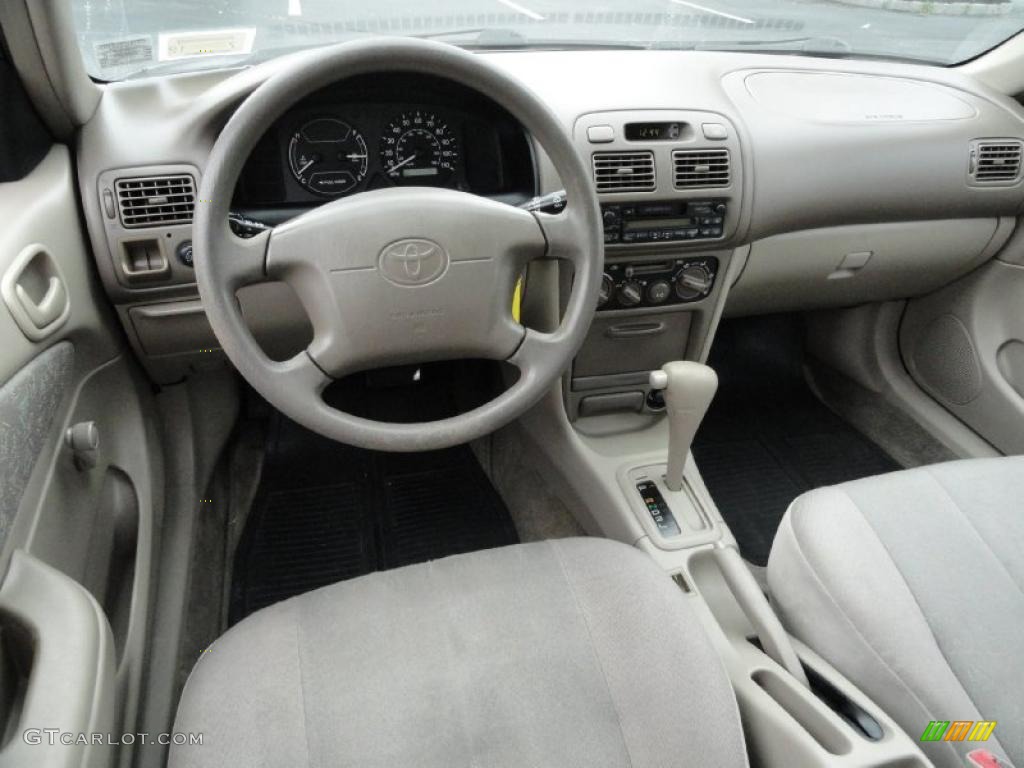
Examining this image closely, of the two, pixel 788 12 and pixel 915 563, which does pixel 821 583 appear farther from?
pixel 788 12

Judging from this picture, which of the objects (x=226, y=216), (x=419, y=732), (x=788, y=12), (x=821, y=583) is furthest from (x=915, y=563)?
(x=788, y=12)

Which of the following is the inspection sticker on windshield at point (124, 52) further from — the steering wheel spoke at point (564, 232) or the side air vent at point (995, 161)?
the side air vent at point (995, 161)

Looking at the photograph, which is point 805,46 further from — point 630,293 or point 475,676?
point 475,676

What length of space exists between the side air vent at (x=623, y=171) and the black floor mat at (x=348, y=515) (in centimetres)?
88

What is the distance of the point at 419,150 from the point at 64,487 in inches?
30.2

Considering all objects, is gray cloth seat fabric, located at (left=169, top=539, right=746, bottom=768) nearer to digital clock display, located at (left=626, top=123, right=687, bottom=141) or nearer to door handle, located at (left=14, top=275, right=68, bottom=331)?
door handle, located at (left=14, top=275, right=68, bottom=331)

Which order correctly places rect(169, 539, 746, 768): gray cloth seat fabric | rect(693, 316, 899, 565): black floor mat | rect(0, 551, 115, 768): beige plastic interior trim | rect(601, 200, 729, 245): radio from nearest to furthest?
1. rect(0, 551, 115, 768): beige plastic interior trim
2. rect(169, 539, 746, 768): gray cloth seat fabric
3. rect(601, 200, 729, 245): radio
4. rect(693, 316, 899, 565): black floor mat

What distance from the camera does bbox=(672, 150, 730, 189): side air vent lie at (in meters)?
1.37

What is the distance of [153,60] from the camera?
1.33m

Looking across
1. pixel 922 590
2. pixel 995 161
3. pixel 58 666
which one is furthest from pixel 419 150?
pixel 995 161

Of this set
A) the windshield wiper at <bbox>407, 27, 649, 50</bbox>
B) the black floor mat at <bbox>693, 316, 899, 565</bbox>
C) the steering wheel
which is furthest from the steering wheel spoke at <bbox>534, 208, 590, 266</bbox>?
the black floor mat at <bbox>693, 316, 899, 565</bbox>

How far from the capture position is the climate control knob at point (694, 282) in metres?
1.50

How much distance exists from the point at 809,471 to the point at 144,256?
5.77ft

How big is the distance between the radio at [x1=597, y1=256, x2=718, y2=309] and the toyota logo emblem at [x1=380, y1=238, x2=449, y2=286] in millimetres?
532
